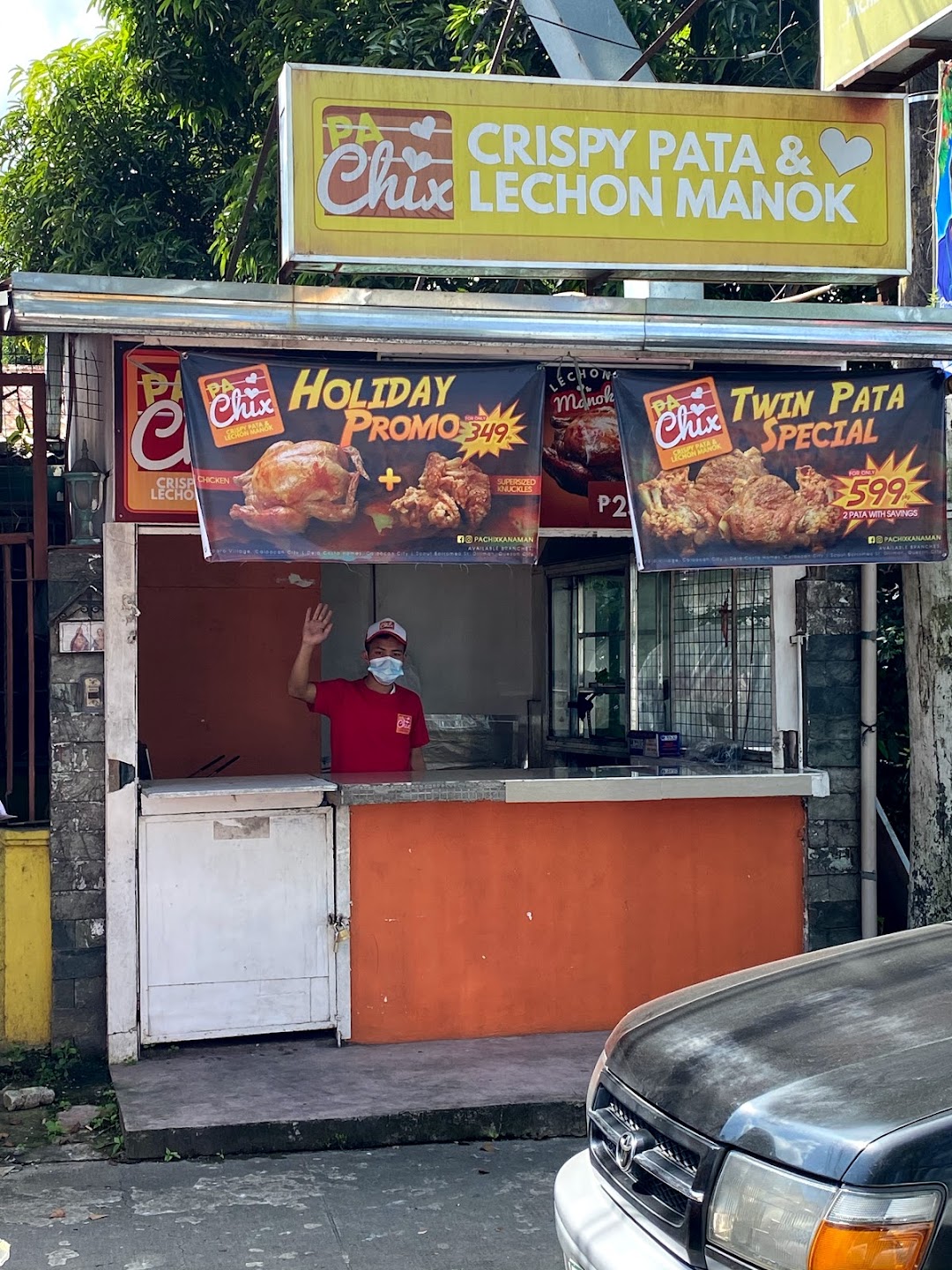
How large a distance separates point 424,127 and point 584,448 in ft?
5.57

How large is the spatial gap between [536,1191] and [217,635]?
5153 millimetres

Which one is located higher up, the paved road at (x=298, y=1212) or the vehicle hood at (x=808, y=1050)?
the vehicle hood at (x=808, y=1050)

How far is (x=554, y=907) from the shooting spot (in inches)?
260

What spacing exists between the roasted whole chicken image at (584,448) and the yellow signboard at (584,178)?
821mm

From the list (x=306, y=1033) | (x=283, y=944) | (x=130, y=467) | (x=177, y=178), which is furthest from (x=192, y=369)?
(x=177, y=178)

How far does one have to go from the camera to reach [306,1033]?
644 centimetres

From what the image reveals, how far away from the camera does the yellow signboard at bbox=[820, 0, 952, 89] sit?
5652mm

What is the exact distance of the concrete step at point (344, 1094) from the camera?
17.3 ft

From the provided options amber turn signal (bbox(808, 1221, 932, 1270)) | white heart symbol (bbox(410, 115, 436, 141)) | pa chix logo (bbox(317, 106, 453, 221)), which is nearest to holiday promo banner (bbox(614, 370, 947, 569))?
pa chix logo (bbox(317, 106, 453, 221))

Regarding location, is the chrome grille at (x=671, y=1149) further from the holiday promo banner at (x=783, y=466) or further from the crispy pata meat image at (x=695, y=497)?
the crispy pata meat image at (x=695, y=497)

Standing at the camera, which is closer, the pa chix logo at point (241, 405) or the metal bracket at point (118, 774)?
the pa chix logo at point (241, 405)

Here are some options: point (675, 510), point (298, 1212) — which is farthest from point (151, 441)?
point (298, 1212)

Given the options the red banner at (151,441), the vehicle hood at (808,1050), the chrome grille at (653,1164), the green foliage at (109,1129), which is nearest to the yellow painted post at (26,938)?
the green foliage at (109,1129)

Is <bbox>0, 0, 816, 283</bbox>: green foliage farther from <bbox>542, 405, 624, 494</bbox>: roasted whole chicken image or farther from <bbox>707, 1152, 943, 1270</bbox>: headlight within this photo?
<bbox>707, 1152, 943, 1270</bbox>: headlight
